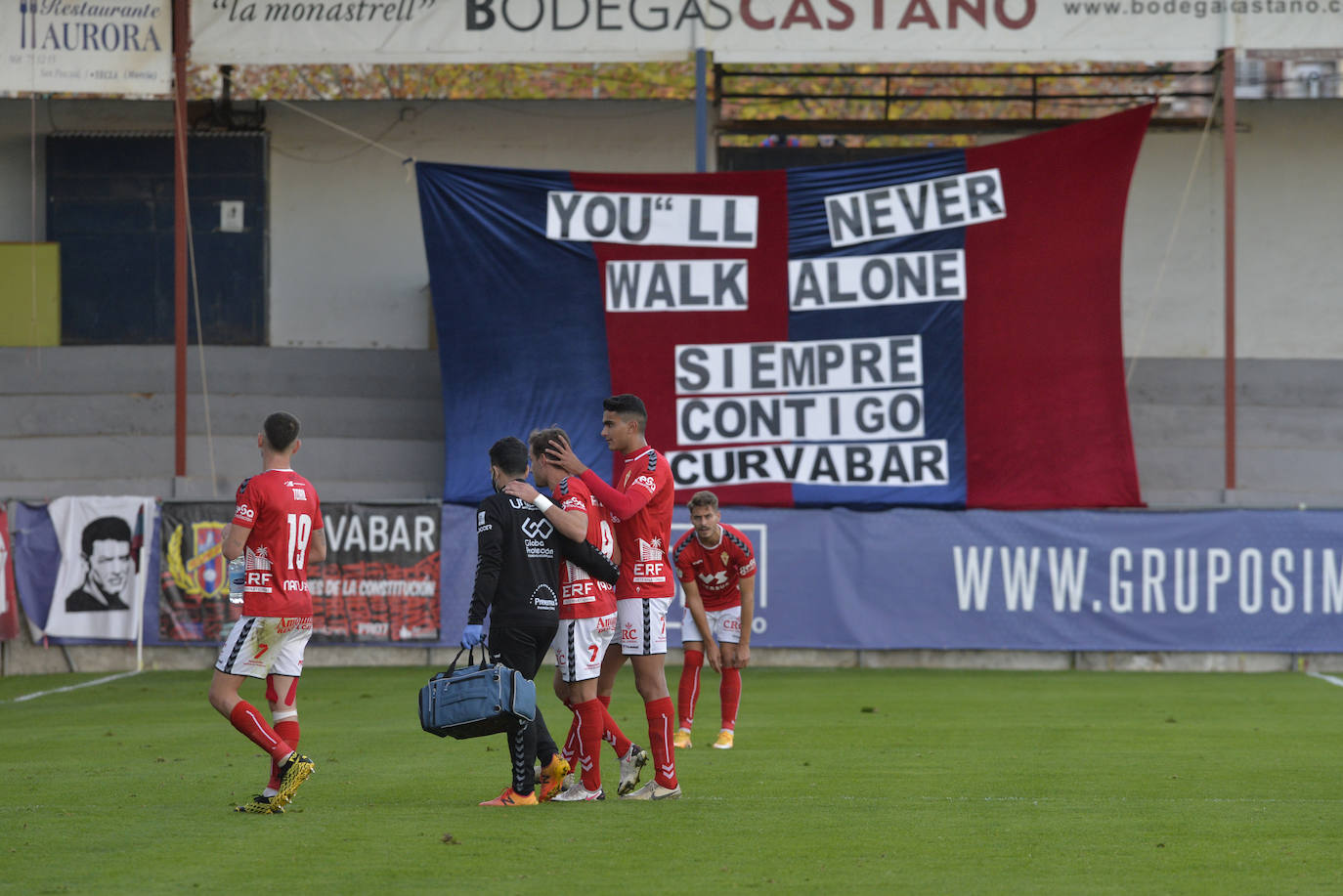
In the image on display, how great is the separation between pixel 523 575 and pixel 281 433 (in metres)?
1.43

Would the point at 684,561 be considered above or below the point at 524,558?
below

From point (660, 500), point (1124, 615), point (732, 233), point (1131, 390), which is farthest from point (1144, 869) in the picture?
point (1131, 390)

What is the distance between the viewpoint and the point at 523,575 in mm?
8109

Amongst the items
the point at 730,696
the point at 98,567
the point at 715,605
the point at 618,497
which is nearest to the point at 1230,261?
the point at 715,605

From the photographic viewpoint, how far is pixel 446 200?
20125 mm

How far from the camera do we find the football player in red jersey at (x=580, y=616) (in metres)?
8.13

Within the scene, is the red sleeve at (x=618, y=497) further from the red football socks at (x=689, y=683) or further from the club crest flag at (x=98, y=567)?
the club crest flag at (x=98, y=567)

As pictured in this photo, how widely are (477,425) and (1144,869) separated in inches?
562

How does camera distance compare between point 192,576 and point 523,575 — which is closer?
point 523,575

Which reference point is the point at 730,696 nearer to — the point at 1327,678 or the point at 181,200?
the point at 1327,678

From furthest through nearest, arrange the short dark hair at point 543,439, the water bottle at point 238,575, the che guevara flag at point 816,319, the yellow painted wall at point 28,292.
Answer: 1. the yellow painted wall at point 28,292
2. the che guevara flag at point 816,319
3. the water bottle at point 238,575
4. the short dark hair at point 543,439

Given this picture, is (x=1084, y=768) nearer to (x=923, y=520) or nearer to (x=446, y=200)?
(x=923, y=520)

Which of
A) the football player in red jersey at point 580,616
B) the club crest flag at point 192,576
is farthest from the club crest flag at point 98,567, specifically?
the football player in red jersey at point 580,616

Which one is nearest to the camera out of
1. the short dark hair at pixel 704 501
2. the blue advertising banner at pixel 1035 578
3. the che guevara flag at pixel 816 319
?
the short dark hair at pixel 704 501
